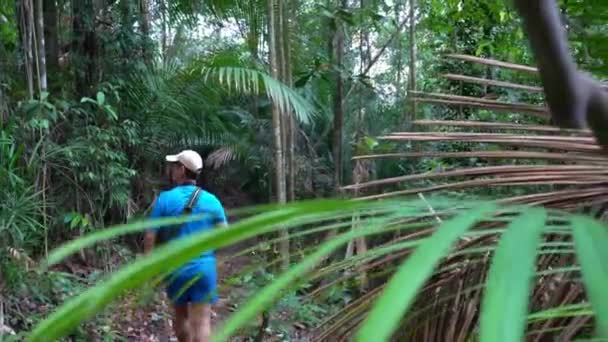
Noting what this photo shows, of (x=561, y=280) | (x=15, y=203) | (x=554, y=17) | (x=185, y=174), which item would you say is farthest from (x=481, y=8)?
(x=554, y=17)

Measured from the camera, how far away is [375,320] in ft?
0.92

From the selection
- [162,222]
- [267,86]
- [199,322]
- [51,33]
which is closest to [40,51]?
[51,33]

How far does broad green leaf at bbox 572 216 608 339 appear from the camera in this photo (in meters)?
0.30

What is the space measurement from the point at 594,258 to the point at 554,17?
0.15 m

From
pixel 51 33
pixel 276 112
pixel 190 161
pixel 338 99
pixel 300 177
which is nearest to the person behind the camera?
pixel 190 161

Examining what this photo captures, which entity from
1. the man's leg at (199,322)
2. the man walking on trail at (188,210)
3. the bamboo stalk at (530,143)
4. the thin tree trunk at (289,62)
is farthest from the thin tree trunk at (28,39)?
the bamboo stalk at (530,143)

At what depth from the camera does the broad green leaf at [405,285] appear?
0.90ft

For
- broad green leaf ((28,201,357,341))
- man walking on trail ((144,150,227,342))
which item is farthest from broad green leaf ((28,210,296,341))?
man walking on trail ((144,150,227,342))

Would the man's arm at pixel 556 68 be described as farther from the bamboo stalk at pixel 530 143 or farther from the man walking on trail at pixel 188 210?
the man walking on trail at pixel 188 210

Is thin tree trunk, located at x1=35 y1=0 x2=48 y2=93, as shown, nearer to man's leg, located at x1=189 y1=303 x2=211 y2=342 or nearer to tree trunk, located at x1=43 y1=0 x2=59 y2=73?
tree trunk, located at x1=43 y1=0 x2=59 y2=73

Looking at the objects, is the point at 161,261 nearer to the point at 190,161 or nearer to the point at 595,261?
the point at 595,261

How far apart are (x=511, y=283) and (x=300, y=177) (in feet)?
30.4

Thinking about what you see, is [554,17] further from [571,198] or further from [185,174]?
[185,174]

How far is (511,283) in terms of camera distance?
312 millimetres
